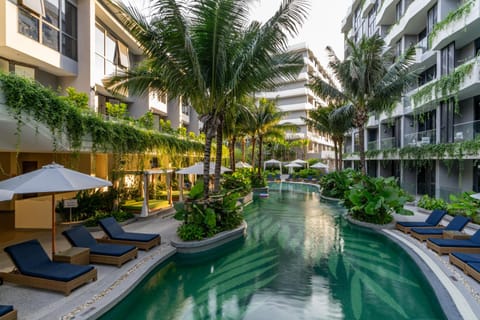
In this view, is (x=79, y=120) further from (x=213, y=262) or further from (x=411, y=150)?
(x=411, y=150)

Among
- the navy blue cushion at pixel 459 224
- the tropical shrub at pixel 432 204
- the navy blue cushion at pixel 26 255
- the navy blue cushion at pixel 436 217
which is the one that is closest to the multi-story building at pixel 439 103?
the tropical shrub at pixel 432 204

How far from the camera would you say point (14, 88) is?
5.90m

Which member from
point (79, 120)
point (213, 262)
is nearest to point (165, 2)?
point (79, 120)

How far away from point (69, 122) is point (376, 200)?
1177 cm

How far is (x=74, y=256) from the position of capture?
6.25 m

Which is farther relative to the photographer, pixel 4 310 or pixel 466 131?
pixel 466 131

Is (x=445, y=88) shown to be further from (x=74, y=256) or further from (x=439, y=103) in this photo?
(x=74, y=256)

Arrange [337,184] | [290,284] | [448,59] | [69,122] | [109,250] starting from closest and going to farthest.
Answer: [290,284] < [109,250] < [69,122] < [448,59] < [337,184]

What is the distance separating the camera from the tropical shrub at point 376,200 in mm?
11250

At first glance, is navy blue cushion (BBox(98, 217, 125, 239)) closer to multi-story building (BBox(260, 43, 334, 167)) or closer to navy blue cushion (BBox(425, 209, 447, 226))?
navy blue cushion (BBox(425, 209, 447, 226))

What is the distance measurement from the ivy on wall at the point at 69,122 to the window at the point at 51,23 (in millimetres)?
6065

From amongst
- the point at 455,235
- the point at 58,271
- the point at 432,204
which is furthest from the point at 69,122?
the point at 432,204

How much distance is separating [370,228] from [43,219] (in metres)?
13.3

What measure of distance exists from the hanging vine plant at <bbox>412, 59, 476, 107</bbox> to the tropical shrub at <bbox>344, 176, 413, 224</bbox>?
7.11m
